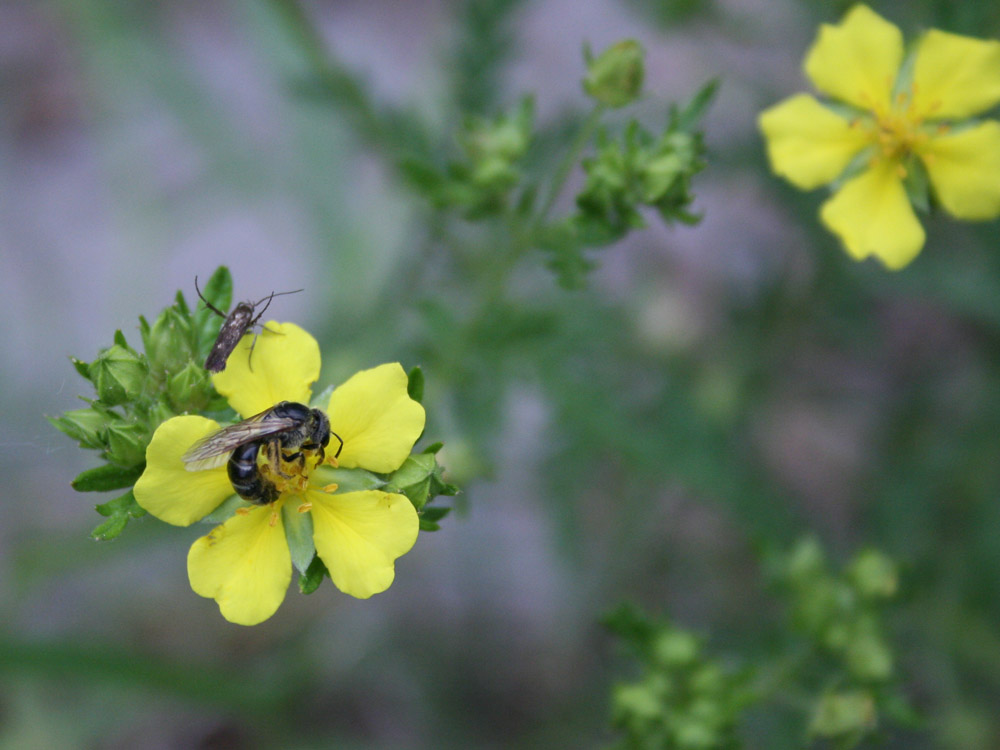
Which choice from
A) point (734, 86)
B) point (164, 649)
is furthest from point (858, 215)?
point (164, 649)

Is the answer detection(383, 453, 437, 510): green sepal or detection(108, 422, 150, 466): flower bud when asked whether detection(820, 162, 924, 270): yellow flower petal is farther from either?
detection(108, 422, 150, 466): flower bud

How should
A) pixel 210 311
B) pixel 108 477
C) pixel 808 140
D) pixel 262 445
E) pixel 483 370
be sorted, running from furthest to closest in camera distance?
pixel 483 370
pixel 808 140
pixel 210 311
pixel 108 477
pixel 262 445

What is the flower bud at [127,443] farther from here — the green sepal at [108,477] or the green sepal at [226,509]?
the green sepal at [226,509]

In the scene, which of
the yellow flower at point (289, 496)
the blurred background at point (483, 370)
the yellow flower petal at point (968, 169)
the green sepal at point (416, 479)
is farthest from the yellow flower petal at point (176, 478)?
the yellow flower petal at point (968, 169)

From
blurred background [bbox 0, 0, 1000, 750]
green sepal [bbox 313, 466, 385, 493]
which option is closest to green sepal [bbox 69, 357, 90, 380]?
green sepal [bbox 313, 466, 385, 493]

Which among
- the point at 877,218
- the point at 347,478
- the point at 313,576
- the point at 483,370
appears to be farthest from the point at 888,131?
the point at 313,576

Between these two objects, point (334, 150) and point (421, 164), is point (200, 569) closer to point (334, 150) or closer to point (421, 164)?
point (421, 164)

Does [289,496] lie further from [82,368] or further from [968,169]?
[968,169]
